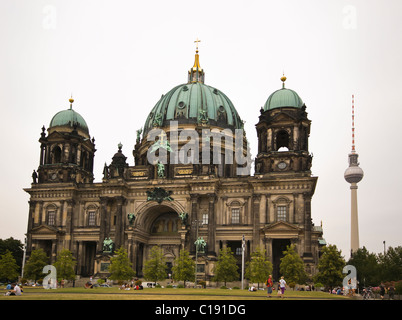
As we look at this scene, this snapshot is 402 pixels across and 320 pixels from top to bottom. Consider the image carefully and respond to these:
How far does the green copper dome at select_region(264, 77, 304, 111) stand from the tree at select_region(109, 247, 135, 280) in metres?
31.2

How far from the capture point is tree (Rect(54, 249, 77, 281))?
7888cm

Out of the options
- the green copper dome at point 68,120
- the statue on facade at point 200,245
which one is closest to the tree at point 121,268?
the statue on facade at point 200,245

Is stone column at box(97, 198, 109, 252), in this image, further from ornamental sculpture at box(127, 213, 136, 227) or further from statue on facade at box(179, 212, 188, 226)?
statue on facade at box(179, 212, 188, 226)

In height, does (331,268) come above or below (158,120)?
below

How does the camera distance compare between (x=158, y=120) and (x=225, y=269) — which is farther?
(x=158, y=120)

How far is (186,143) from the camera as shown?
92.1m

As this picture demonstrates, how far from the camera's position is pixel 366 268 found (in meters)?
93.6

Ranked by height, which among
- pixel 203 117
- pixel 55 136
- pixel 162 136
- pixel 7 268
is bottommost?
pixel 7 268

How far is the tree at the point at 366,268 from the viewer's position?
8631 cm

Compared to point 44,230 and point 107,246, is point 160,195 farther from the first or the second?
point 44,230

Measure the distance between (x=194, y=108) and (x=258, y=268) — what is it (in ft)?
121

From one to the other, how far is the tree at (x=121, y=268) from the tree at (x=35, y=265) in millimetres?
13045

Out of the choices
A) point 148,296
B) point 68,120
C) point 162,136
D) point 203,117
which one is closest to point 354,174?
point 203,117

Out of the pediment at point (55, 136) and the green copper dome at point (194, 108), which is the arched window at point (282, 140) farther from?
the pediment at point (55, 136)
